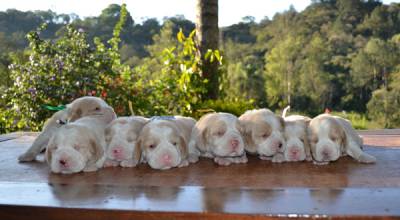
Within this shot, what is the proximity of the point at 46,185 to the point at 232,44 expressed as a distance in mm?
18839

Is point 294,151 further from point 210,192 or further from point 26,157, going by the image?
point 26,157

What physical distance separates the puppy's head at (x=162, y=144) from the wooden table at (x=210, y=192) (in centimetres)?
6

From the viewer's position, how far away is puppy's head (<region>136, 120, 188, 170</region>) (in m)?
2.04

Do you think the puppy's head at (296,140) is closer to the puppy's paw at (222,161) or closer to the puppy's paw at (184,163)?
the puppy's paw at (222,161)

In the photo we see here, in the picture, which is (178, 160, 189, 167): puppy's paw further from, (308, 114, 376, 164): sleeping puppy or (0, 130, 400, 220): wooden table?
(308, 114, 376, 164): sleeping puppy

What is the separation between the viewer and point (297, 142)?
2195mm

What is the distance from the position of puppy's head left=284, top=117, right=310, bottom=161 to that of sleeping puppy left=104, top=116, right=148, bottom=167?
712mm

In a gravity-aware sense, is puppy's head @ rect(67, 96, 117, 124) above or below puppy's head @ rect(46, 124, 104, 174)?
above

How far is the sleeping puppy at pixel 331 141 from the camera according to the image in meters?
2.07

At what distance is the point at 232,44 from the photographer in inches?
794

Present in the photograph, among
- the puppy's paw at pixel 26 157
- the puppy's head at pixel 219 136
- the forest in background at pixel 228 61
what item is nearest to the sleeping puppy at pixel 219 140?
the puppy's head at pixel 219 136

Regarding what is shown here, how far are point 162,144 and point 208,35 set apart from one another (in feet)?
12.1

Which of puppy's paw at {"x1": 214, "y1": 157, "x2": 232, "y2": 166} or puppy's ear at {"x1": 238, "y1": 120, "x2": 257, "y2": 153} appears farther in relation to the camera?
puppy's ear at {"x1": 238, "y1": 120, "x2": 257, "y2": 153}

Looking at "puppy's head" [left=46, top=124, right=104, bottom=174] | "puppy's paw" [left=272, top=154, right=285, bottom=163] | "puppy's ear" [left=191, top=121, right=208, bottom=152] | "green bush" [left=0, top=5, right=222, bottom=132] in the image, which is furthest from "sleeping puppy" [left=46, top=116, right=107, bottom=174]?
"green bush" [left=0, top=5, right=222, bottom=132]
